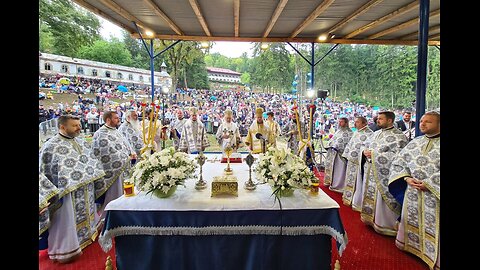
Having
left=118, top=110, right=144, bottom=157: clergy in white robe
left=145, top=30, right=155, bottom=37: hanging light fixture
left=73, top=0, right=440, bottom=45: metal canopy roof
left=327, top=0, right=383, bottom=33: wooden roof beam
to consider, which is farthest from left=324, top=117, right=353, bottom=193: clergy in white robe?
left=145, top=30, right=155, bottom=37: hanging light fixture

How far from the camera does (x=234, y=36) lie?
7.79 m

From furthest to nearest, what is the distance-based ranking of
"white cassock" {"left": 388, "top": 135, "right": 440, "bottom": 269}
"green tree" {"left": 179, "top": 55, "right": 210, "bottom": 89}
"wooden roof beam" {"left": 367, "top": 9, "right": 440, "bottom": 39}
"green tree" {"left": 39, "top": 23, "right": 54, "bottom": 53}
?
"green tree" {"left": 179, "top": 55, "right": 210, "bottom": 89} → "green tree" {"left": 39, "top": 23, "right": 54, "bottom": 53} → "wooden roof beam" {"left": 367, "top": 9, "right": 440, "bottom": 39} → "white cassock" {"left": 388, "top": 135, "right": 440, "bottom": 269}

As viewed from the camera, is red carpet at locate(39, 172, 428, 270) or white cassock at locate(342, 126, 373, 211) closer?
red carpet at locate(39, 172, 428, 270)

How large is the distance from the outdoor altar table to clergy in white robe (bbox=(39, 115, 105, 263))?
1.15 meters

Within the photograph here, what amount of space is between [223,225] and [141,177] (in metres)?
1.09

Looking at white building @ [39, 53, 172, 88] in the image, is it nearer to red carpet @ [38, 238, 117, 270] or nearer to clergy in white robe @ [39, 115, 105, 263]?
clergy in white robe @ [39, 115, 105, 263]

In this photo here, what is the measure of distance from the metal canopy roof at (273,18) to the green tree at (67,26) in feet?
12.5

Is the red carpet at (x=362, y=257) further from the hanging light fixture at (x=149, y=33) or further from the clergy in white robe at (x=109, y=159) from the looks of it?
the hanging light fixture at (x=149, y=33)

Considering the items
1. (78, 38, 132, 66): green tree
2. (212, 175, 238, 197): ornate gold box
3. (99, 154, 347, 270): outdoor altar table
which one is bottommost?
(99, 154, 347, 270): outdoor altar table

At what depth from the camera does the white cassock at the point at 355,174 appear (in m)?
5.40

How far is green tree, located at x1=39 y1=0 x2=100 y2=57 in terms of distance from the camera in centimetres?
882

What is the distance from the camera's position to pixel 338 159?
6.91 meters

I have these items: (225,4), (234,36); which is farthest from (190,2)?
(234,36)

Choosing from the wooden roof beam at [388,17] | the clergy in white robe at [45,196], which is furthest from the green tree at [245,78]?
the clergy in white robe at [45,196]
